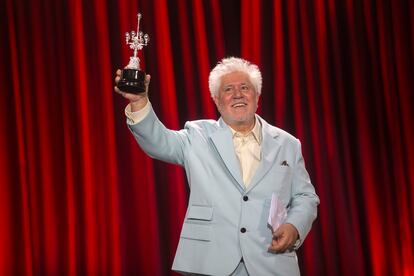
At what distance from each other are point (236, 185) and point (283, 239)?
0.82 feet

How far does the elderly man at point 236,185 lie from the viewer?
165 centimetres

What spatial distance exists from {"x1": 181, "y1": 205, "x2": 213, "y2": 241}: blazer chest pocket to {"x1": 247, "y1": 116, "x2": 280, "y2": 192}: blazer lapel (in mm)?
176

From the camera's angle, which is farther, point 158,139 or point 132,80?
point 158,139

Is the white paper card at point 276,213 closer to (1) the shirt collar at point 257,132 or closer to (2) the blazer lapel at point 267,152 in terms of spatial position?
(2) the blazer lapel at point 267,152

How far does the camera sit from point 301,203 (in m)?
1.78

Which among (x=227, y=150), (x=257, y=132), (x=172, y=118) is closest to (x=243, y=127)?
(x=257, y=132)

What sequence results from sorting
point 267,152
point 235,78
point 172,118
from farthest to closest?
point 172,118 → point 235,78 → point 267,152

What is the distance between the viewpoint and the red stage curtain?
262 centimetres

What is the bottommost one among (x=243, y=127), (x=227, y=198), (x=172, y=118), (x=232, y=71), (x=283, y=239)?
(x=283, y=239)

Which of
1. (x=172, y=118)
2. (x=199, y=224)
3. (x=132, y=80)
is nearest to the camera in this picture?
(x=132, y=80)

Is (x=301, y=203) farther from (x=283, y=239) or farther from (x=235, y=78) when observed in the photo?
(x=235, y=78)
